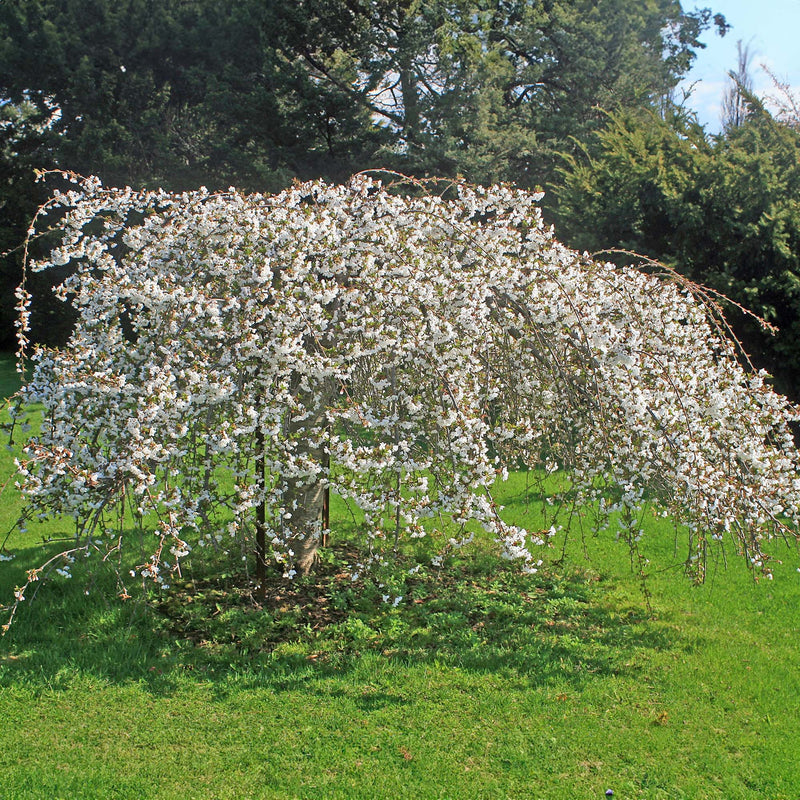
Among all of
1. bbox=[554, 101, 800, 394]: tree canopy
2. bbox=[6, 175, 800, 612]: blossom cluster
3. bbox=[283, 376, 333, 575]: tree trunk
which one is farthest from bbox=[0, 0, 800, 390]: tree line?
bbox=[283, 376, 333, 575]: tree trunk

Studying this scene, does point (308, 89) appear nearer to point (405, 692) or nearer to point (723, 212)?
point (723, 212)

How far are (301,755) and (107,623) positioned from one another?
195 centimetres

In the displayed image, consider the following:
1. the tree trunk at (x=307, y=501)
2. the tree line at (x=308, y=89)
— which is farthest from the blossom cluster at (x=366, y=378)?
the tree line at (x=308, y=89)

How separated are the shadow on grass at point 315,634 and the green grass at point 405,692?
→ 0.02 meters

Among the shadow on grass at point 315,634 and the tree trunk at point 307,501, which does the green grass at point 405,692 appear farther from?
the tree trunk at point 307,501

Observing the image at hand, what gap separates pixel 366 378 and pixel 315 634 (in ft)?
5.55

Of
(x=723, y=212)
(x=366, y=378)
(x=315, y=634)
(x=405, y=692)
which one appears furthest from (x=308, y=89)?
(x=405, y=692)

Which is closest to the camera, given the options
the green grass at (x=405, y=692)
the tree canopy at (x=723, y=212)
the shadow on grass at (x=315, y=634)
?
the green grass at (x=405, y=692)

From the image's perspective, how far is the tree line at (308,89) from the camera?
17.0m

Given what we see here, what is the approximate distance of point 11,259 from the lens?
65.8 feet

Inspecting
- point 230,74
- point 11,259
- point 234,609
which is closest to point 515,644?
point 234,609

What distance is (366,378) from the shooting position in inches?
197

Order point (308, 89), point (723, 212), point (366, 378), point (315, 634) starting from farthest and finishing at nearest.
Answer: point (308, 89) → point (723, 212) → point (366, 378) → point (315, 634)

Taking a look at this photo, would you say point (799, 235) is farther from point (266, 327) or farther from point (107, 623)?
point (107, 623)
